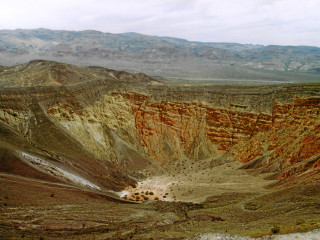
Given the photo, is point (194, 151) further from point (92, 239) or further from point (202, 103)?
point (92, 239)

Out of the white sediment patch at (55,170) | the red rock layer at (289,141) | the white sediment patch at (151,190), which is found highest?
the red rock layer at (289,141)

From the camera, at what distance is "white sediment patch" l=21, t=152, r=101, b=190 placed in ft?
75.5

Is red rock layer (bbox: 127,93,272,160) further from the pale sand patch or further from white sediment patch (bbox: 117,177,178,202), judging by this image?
white sediment patch (bbox: 117,177,178,202)

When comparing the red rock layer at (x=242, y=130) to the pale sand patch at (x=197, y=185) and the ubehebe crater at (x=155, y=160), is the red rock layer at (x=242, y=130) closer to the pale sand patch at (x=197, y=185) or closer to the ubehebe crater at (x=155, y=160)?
the ubehebe crater at (x=155, y=160)

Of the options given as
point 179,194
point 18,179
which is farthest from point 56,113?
point 179,194

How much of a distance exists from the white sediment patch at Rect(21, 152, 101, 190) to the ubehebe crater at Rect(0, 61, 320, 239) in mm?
160

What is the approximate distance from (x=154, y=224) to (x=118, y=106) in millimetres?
26178

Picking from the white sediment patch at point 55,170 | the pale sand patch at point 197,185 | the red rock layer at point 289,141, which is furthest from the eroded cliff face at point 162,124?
the white sediment patch at point 55,170

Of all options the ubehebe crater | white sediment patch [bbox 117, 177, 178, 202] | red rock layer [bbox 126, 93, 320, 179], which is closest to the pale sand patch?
white sediment patch [bbox 117, 177, 178, 202]

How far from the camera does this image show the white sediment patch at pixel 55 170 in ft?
75.5

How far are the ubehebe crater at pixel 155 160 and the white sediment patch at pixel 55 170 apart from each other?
16 cm

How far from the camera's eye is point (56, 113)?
33.4m

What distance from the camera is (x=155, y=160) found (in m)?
37.0

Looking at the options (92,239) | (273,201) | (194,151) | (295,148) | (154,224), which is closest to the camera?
(92,239)
